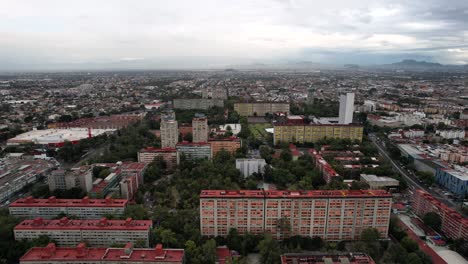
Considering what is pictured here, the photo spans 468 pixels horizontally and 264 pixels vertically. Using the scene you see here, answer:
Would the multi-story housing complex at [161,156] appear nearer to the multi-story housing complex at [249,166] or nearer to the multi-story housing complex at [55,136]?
the multi-story housing complex at [249,166]

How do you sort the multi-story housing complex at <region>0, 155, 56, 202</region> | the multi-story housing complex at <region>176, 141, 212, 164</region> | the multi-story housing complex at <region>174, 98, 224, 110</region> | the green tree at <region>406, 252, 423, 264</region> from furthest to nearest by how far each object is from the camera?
the multi-story housing complex at <region>174, 98, 224, 110</region>
the multi-story housing complex at <region>176, 141, 212, 164</region>
the multi-story housing complex at <region>0, 155, 56, 202</region>
the green tree at <region>406, 252, 423, 264</region>

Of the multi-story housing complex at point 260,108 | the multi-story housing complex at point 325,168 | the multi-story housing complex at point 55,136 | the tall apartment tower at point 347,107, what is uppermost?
the tall apartment tower at point 347,107

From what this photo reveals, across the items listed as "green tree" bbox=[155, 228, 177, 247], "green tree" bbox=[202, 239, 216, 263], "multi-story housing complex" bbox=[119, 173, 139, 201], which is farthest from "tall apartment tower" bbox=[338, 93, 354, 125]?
"green tree" bbox=[155, 228, 177, 247]

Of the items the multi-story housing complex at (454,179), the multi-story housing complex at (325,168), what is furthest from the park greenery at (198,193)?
the multi-story housing complex at (454,179)

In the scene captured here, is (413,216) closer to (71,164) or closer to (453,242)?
(453,242)

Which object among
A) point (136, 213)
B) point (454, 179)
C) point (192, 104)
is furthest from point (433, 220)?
point (192, 104)

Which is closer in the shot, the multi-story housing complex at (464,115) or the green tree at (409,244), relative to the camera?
the green tree at (409,244)

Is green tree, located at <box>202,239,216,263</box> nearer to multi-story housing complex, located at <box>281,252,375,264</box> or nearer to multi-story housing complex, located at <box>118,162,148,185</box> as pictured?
multi-story housing complex, located at <box>281,252,375,264</box>
